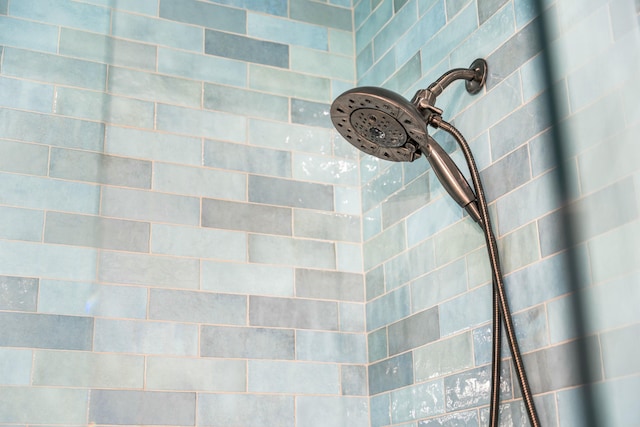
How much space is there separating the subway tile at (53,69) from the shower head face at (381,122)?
0.80 metres

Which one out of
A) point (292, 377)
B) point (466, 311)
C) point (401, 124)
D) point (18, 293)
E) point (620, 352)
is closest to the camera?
point (620, 352)

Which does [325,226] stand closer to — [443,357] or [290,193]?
[290,193]

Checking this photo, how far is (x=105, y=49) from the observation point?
2027 mm

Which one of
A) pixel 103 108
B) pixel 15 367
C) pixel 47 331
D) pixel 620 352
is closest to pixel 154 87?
pixel 103 108

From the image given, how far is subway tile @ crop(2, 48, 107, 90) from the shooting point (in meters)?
1.91

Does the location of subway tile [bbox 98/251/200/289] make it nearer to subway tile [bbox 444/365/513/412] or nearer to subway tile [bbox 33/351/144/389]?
subway tile [bbox 33/351/144/389]

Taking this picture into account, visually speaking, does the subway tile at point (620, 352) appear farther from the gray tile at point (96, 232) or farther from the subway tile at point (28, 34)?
the subway tile at point (28, 34)

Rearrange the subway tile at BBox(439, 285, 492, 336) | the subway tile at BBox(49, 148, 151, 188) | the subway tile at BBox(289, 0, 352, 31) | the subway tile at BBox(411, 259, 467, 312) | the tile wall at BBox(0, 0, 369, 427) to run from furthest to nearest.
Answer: the subway tile at BBox(289, 0, 352, 31) → the subway tile at BBox(49, 148, 151, 188) → the tile wall at BBox(0, 0, 369, 427) → the subway tile at BBox(411, 259, 467, 312) → the subway tile at BBox(439, 285, 492, 336)

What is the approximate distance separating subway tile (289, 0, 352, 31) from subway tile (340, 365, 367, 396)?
1.09m

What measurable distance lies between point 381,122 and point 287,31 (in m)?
0.88

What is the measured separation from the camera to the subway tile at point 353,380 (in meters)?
2.01

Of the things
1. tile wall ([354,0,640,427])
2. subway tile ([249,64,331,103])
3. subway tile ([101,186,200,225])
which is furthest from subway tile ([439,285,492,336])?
subway tile ([249,64,331,103])

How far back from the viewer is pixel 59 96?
1.94m

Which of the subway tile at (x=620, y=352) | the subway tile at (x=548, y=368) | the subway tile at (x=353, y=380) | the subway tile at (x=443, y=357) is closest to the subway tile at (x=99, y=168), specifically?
the subway tile at (x=353, y=380)
